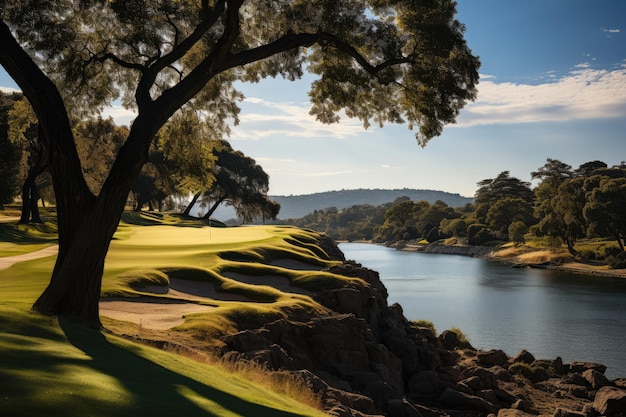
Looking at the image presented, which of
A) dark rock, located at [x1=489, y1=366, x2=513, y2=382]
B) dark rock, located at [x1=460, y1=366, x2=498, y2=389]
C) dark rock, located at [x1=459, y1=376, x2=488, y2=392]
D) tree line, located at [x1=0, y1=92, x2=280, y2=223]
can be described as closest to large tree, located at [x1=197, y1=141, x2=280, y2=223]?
tree line, located at [x1=0, y1=92, x2=280, y2=223]

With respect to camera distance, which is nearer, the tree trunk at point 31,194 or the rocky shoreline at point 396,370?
the rocky shoreline at point 396,370

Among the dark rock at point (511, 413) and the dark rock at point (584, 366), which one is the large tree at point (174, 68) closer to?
the dark rock at point (511, 413)

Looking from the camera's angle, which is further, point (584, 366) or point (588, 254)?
point (588, 254)

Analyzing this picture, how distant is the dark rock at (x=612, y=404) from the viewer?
21828 millimetres

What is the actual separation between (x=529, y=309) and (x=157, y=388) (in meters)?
47.2

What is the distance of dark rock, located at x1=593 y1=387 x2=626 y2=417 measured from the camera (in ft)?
71.6

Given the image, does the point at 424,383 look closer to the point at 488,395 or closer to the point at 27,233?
the point at 488,395

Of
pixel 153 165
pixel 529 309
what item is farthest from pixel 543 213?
pixel 153 165

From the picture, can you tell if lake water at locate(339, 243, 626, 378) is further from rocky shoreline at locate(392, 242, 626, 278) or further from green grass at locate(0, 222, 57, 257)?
green grass at locate(0, 222, 57, 257)

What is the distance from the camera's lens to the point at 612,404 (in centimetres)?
2206

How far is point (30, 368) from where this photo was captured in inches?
291

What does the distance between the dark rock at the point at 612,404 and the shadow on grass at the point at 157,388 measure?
60.3 ft

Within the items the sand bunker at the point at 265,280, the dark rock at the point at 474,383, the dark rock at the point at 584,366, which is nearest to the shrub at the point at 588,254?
the dark rock at the point at 584,366

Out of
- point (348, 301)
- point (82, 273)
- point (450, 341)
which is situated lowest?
point (450, 341)
